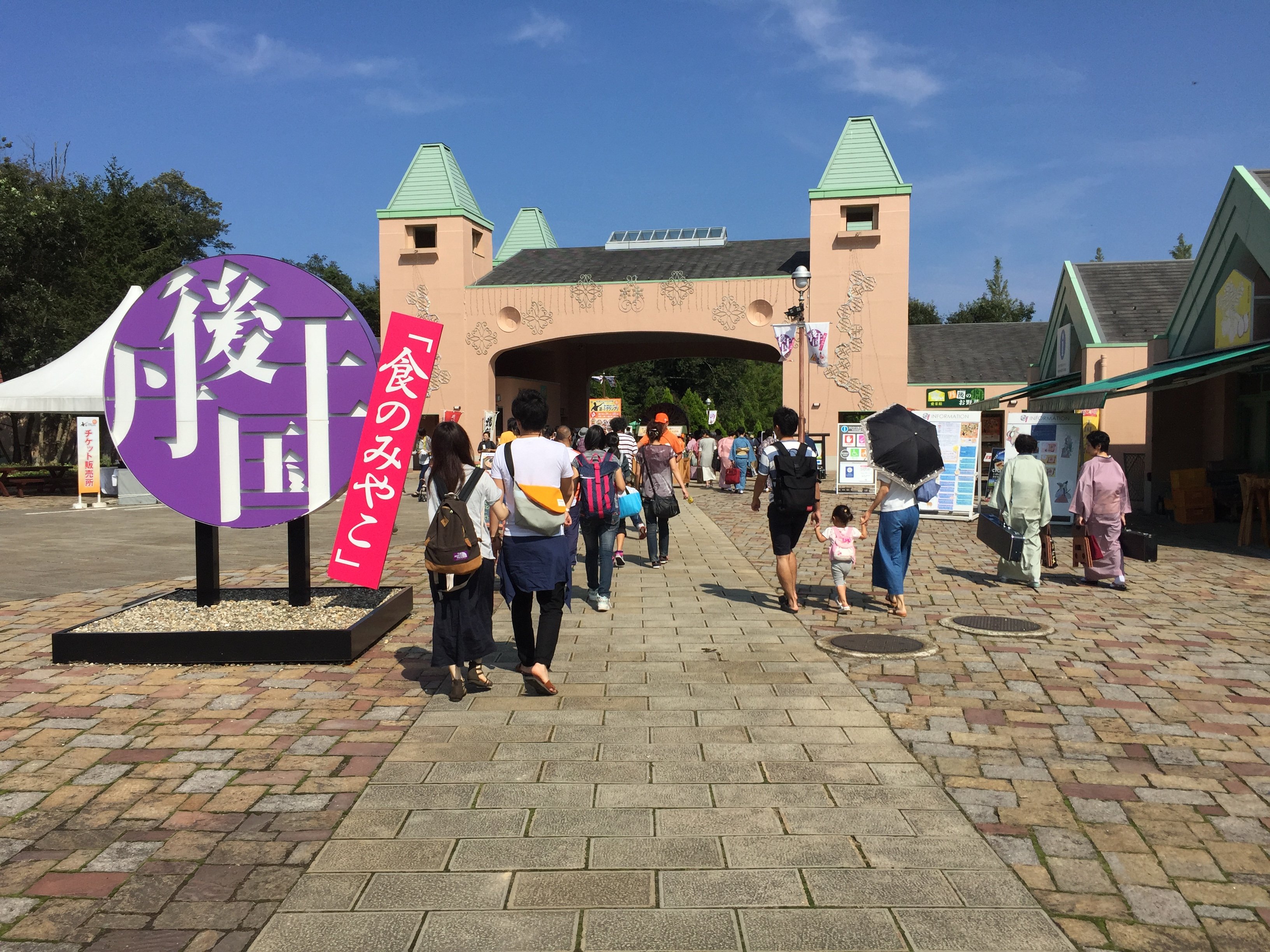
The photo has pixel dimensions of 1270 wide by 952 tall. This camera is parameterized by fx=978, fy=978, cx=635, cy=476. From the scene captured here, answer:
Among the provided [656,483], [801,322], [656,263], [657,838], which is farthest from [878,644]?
[656,263]

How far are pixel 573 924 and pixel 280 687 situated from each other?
11.7ft

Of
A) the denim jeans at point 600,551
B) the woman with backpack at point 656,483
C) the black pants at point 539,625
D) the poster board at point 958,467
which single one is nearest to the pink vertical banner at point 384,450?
the black pants at point 539,625

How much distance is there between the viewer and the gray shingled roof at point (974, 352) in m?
37.5

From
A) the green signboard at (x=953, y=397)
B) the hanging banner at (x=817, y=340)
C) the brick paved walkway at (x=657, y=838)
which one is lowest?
the brick paved walkway at (x=657, y=838)

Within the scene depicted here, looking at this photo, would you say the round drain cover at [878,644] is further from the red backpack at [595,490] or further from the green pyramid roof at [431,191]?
the green pyramid roof at [431,191]

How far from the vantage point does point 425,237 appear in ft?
117

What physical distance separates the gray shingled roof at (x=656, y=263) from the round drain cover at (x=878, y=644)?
2712cm

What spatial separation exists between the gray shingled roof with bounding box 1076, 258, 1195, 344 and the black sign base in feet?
61.5

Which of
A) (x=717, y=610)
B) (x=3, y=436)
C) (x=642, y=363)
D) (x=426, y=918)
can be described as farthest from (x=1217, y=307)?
(x=642, y=363)

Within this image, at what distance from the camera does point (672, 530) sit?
53.4 ft

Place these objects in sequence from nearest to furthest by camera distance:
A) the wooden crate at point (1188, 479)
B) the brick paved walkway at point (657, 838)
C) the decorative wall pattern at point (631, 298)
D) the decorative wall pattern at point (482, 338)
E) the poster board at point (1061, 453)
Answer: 1. the brick paved walkway at point (657, 838)
2. the poster board at point (1061, 453)
3. the wooden crate at point (1188, 479)
4. the decorative wall pattern at point (631, 298)
5. the decorative wall pattern at point (482, 338)

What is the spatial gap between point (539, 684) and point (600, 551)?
307 centimetres

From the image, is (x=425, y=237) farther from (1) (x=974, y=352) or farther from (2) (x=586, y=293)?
(1) (x=974, y=352)

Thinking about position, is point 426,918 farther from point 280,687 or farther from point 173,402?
point 173,402
